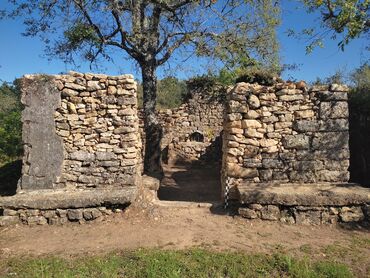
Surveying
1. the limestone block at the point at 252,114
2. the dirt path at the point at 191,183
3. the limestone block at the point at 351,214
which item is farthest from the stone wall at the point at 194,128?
the limestone block at the point at 351,214

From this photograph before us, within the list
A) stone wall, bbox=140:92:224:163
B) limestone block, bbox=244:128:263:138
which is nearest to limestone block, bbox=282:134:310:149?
limestone block, bbox=244:128:263:138

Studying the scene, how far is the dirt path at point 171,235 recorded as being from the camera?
5219 millimetres

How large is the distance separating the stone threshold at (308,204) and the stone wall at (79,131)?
246cm

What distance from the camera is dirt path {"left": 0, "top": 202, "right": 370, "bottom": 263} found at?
522 centimetres

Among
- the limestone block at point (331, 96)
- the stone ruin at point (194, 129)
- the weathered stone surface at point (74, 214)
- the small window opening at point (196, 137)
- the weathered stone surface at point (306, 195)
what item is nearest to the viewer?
the weathered stone surface at point (306, 195)

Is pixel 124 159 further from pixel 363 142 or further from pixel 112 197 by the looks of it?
pixel 363 142

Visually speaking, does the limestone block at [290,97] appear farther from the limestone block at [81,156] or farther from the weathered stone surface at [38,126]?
the weathered stone surface at [38,126]

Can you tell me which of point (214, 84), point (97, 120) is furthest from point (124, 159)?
point (214, 84)

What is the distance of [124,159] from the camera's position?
6.85 meters

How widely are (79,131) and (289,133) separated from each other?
4126mm

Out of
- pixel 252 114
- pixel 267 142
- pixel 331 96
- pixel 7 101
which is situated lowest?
pixel 267 142

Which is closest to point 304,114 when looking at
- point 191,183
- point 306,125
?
point 306,125

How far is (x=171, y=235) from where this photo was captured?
5.63 metres

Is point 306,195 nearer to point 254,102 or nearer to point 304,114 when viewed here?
point 304,114
